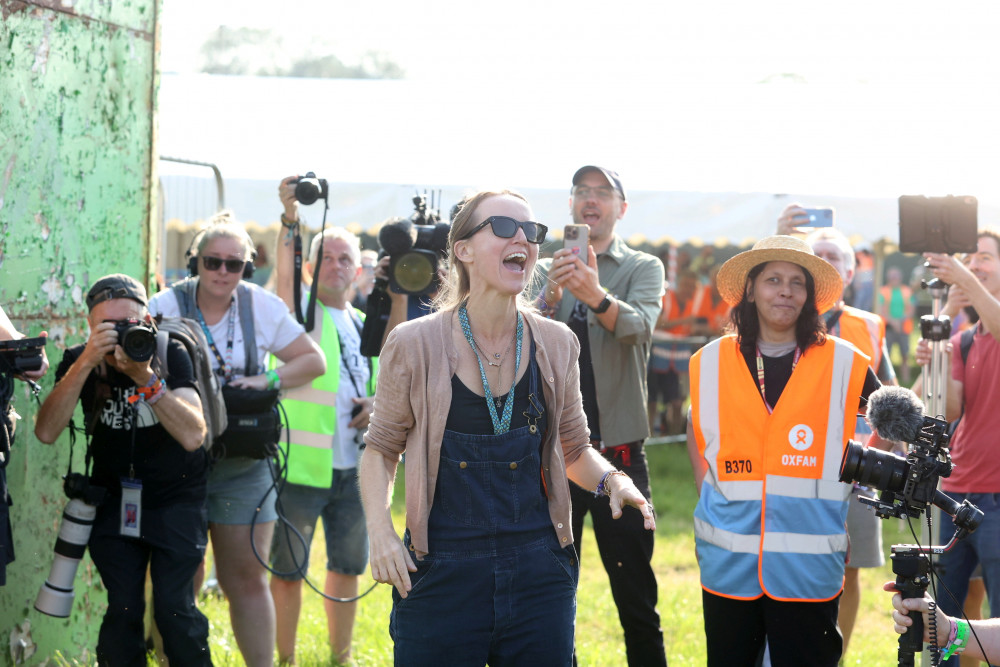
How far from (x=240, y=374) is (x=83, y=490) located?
2.83ft

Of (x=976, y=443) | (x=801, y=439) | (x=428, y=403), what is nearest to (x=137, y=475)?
(x=428, y=403)

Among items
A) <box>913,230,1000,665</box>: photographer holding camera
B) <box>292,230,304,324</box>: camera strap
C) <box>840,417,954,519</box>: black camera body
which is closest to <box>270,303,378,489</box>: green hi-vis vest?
<box>292,230,304,324</box>: camera strap

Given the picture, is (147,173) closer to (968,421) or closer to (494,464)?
(494,464)

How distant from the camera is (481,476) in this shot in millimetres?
2797

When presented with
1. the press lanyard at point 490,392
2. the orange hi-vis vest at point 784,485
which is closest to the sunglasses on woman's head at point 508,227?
the press lanyard at point 490,392

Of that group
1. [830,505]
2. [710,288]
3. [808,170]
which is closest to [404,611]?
[830,505]

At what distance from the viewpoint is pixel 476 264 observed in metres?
2.92

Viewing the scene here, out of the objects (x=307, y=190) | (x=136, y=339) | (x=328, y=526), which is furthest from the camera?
(x=328, y=526)

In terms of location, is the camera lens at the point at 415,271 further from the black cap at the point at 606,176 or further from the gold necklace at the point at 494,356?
the gold necklace at the point at 494,356

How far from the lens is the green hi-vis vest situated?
4.95 meters

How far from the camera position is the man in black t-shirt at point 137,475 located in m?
3.93

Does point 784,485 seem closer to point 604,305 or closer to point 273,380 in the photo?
point 604,305

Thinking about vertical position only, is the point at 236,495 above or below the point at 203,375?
below

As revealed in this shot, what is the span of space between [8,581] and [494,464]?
2607 mm
